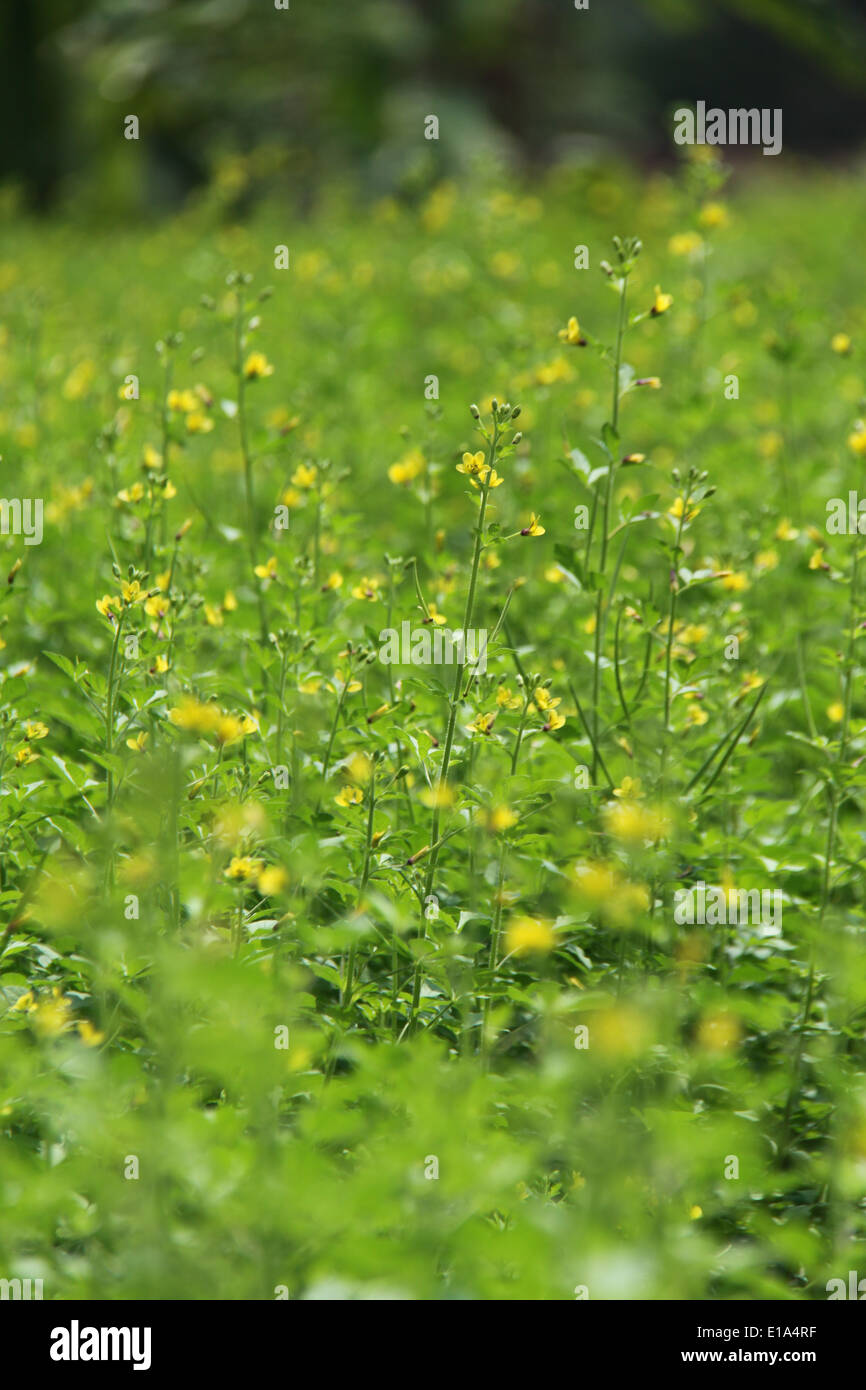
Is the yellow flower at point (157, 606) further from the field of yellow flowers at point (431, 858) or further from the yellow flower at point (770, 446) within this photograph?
the yellow flower at point (770, 446)

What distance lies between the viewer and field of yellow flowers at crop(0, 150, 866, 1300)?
Answer: 4.90 feet

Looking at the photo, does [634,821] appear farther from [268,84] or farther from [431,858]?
[268,84]

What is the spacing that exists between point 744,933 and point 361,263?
4.11 meters

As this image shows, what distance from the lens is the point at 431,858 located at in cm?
224

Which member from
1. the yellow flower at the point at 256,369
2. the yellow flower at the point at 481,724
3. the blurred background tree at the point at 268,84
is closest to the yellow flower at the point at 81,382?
the yellow flower at the point at 256,369

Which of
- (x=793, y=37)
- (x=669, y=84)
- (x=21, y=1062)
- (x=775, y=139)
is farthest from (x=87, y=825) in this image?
(x=669, y=84)

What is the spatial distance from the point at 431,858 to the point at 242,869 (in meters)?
0.39

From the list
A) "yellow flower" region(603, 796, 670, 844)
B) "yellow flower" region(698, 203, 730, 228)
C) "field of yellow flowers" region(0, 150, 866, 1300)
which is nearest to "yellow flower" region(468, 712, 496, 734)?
"field of yellow flowers" region(0, 150, 866, 1300)

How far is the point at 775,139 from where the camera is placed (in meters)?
3.95

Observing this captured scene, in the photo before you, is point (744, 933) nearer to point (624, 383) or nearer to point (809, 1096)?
point (809, 1096)

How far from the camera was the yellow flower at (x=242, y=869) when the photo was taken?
6.41ft

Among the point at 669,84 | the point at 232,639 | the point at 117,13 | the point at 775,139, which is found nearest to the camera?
the point at 232,639

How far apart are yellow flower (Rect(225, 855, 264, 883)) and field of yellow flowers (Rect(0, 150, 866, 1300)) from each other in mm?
12

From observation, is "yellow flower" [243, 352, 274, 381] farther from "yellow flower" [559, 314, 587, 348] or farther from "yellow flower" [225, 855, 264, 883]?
"yellow flower" [225, 855, 264, 883]
